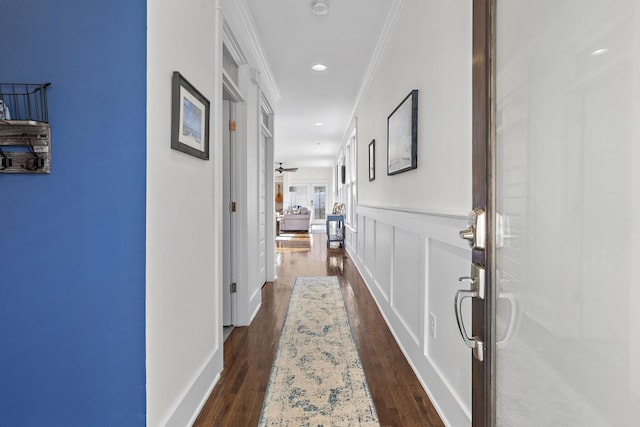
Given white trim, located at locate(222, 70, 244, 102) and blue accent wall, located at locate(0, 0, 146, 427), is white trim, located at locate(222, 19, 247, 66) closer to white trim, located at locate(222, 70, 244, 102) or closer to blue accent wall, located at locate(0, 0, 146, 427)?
white trim, located at locate(222, 70, 244, 102)

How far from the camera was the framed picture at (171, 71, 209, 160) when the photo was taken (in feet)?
4.80

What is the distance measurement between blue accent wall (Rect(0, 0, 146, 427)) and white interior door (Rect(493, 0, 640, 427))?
3.88 ft

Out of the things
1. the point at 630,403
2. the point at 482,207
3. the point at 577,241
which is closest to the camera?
the point at 630,403

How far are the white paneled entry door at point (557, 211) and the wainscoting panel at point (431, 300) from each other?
663 millimetres

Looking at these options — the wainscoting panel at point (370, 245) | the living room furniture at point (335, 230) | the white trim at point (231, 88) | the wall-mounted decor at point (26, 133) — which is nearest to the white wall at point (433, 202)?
the wainscoting panel at point (370, 245)

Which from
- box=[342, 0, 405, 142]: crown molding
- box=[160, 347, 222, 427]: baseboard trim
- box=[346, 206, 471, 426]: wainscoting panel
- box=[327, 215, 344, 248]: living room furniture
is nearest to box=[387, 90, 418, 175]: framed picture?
box=[346, 206, 471, 426]: wainscoting panel

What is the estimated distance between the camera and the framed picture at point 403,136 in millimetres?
2139

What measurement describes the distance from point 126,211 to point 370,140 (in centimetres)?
307

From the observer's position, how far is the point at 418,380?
6.57 ft

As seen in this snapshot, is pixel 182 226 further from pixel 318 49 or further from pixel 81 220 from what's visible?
pixel 318 49

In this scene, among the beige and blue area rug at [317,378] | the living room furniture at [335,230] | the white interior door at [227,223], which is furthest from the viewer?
the living room furniture at [335,230]

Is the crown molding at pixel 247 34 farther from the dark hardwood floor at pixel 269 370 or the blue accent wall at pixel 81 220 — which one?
the dark hardwood floor at pixel 269 370

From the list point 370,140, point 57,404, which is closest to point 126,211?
point 57,404

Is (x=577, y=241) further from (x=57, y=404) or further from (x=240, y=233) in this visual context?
(x=240, y=233)
